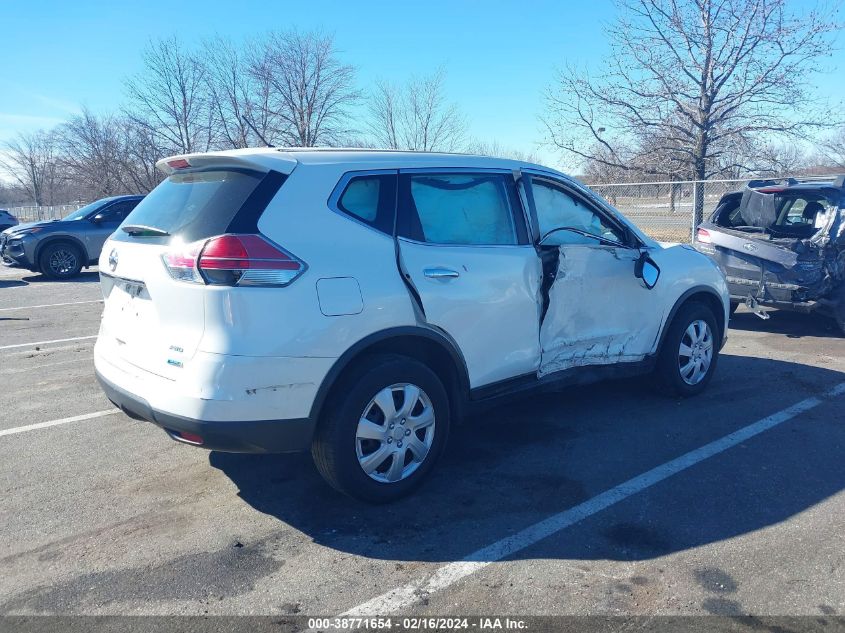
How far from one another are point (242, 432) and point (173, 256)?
922mm

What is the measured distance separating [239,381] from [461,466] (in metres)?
1.69

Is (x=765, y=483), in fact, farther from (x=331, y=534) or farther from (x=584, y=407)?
(x=331, y=534)

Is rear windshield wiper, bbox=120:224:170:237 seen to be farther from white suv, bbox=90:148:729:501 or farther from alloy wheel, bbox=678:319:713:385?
alloy wheel, bbox=678:319:713:385

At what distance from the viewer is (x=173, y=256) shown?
333cm

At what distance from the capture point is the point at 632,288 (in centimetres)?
506

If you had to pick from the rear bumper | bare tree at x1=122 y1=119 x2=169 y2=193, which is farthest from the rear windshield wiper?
bare tree at x1=122 y1=119 x2=169 y2=193

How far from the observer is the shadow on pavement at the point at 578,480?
342 cm

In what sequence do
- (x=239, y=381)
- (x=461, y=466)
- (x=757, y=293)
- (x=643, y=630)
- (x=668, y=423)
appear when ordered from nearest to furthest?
(x=643, y=630), (x=239, y=381), (x=461, y=466), (x=668, y=423), (x=757, y=293)

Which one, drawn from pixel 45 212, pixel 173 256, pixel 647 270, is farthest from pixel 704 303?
pixel 45 212

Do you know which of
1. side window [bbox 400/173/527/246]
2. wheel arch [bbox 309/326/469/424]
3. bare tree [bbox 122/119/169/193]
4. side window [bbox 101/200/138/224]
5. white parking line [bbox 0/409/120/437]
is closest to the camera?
wheel arch [bbox 309/326/469/424]

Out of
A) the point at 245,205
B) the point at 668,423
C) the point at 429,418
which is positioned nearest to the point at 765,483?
the point at 668,423

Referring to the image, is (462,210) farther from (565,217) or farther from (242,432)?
(242,432)

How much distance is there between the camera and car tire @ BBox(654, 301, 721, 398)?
17.7 ft

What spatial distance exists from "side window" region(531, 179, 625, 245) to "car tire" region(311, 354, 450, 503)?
146 cm
